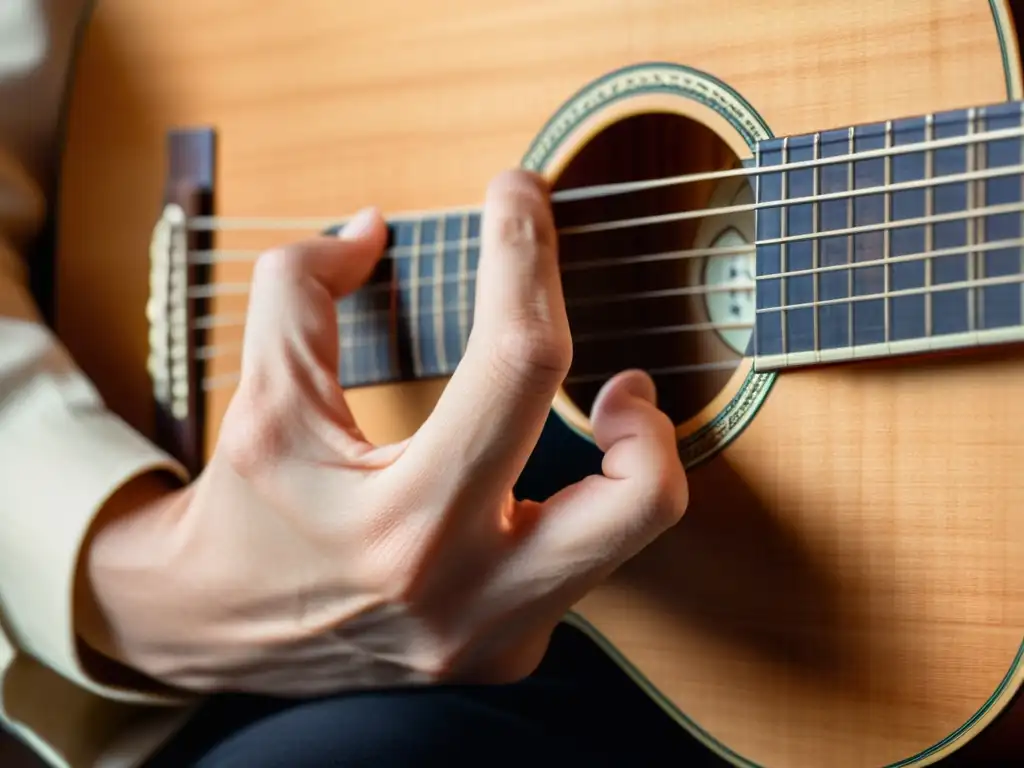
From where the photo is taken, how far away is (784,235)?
560 mm

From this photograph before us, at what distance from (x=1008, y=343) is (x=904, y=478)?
10 cm

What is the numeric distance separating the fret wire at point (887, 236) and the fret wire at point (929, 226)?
19mm

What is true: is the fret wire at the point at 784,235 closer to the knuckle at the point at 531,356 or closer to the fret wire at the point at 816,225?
the fret wire at the point at 816,225

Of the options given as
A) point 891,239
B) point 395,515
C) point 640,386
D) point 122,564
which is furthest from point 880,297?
point 122,564

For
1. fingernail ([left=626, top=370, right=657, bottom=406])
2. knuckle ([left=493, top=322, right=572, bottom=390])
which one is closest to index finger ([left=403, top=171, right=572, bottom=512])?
knuckle ([left=493, top=322, right=572, bottom=390])

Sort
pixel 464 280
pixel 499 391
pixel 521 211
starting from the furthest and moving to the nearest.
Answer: pixel 464 280 → pixel 521 211 → pixel 499 391

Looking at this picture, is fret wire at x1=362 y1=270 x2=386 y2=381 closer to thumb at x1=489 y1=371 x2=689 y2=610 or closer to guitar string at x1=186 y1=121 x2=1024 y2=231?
guitar string at x1=186 y1=121 x2=1024 y2=231

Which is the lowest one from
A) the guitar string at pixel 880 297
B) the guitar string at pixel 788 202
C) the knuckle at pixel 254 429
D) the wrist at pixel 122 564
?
the wrist at pixel 122 564

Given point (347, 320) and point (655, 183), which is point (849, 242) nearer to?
point (655, 183)

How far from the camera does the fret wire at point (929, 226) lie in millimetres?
516

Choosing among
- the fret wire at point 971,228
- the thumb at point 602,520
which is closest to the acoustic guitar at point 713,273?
the fret wire at point 971,228

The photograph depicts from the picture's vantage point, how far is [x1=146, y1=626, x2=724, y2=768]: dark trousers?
1.98 ft

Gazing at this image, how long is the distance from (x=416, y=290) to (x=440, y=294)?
0.07ft

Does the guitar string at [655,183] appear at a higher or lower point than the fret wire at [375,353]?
higher
